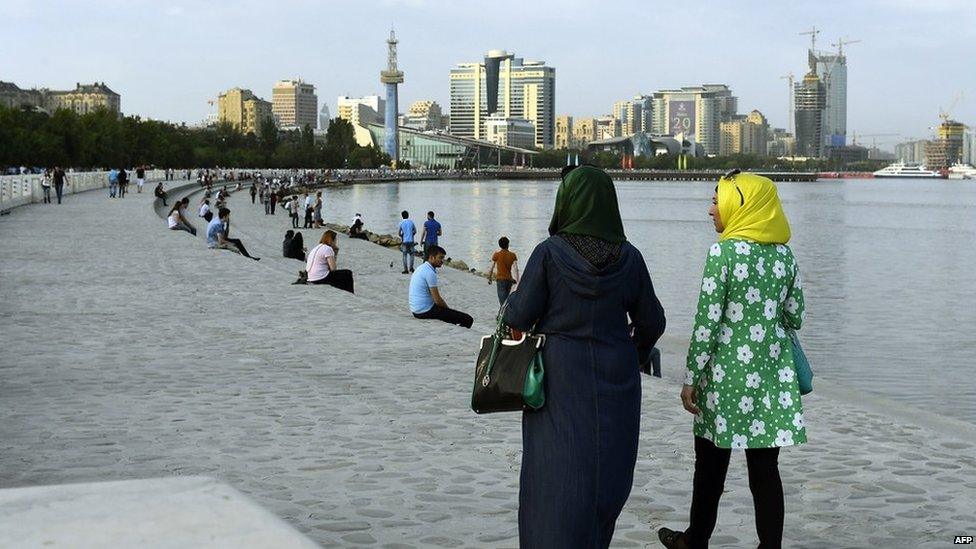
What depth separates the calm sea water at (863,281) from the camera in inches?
598

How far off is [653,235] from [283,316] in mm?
42518

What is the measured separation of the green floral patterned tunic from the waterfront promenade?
792 mm

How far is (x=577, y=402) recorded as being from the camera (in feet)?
11.8

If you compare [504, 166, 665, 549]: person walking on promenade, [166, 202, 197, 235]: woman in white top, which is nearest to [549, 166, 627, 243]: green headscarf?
[504, 166, 665, 549]: person walking on promenade

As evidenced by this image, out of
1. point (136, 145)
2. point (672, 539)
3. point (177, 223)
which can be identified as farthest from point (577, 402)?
point (136, 145)

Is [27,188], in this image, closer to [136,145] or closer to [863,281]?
[863,281]

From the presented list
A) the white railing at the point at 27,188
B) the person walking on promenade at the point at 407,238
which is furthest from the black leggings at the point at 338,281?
the white railing at the point at 27,188

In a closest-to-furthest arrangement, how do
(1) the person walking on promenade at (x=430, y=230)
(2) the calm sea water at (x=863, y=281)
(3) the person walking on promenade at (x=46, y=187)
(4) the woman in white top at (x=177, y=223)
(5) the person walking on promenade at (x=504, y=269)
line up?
1. (2) the calm sea water at (x=863, y=281)
2. (5) the person walking on promenade at (x=504, y=269)
3. (1) the person walking on promenade at (x=430, y=230)
4. (4) the woman in white top at (x=177, y=223)
5. (3) the person walking on promenade at (x=46, y=187)

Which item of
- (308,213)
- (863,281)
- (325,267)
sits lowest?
(863,281)

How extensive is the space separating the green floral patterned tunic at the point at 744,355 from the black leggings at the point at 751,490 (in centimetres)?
12

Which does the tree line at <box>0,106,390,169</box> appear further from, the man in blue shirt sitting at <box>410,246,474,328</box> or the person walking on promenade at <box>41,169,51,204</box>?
the man in blue shirt sitting at <box>410,246,474,328</box>

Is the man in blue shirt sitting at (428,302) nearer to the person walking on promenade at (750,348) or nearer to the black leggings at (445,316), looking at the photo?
the black leggings at (445,316)

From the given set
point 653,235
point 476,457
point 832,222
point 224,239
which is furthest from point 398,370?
point 832,222

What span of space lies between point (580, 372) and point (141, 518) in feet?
5.13
